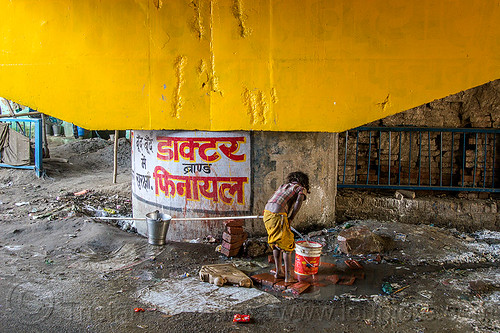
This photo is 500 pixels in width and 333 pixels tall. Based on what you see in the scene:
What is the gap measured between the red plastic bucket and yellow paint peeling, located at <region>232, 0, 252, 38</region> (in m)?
2.75

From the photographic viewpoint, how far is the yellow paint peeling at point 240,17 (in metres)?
5.08

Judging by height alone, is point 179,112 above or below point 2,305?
above

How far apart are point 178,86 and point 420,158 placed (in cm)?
463

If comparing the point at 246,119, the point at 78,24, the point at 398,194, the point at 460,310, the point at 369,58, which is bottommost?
the point at 460,310

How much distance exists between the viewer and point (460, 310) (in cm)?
391

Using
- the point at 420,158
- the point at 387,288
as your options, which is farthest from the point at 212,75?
the point at 420,158

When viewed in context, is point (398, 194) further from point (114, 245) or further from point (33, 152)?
point (33, 152)

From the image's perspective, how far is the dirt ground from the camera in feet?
12.0

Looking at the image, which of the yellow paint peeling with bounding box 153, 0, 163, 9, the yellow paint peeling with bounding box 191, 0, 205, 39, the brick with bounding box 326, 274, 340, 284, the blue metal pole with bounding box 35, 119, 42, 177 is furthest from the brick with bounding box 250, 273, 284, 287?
the blue metal pole with bounding box 35, 119, 42, 177

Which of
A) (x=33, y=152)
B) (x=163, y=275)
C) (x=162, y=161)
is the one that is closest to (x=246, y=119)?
(x=162, y=161)

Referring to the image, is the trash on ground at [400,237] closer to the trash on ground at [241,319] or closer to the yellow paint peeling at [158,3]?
the trash on ground at [241,319]

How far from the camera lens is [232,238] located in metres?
5.33

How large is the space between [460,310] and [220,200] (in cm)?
328

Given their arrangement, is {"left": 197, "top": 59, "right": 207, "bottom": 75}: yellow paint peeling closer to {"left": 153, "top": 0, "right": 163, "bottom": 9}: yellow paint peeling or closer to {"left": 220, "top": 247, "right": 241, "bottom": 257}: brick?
{"left": 153, "top": 0, "right": 163, "bottom": 9}: yellow paint peeling
